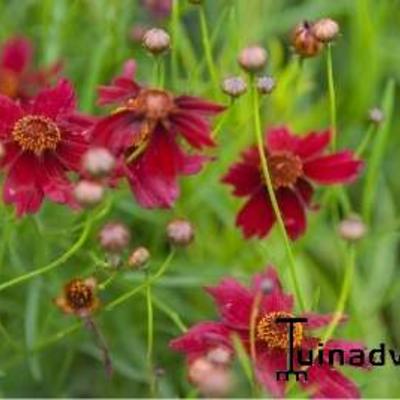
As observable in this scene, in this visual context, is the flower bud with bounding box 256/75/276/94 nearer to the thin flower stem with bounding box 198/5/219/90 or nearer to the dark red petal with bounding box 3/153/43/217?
the thin flower stem with bounding box 198/5/219/90

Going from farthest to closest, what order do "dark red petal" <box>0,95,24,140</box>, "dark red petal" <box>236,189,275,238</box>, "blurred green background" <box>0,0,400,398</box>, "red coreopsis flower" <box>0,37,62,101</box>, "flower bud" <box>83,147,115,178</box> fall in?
"red coreopsis flower" <box>0,37,62,101</box>
"blurred green background" <box>0,0,400,398</box>
"dark red petal" <box>236,189,275,238</box>
"dark red petal" <box>0,95,24,140</box>
"flower bud" <box>83,147,115,178</box>

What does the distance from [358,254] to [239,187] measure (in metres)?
0.43

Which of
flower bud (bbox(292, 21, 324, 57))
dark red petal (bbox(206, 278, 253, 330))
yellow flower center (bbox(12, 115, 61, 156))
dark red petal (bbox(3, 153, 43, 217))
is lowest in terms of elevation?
dark red petal (bbox(206, 278, 253, 330))

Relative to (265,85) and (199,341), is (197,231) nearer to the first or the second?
(265,85)

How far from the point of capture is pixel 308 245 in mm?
1790

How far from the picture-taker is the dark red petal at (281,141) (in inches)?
56.0

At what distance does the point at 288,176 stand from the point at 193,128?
10.5 inches

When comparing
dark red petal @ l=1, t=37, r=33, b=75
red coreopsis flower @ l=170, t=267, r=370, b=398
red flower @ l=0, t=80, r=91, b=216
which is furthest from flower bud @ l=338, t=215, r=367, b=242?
dark red petal @ l=1, t=37, r=33, b=75

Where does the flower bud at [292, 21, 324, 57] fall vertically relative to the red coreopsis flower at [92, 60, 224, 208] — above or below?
above

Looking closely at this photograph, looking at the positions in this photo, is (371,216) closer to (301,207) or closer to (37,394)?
(301,207)

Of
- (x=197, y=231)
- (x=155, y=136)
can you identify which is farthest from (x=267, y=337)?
(x=197, y=231)

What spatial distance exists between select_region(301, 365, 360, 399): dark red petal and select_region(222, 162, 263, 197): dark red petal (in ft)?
1.00

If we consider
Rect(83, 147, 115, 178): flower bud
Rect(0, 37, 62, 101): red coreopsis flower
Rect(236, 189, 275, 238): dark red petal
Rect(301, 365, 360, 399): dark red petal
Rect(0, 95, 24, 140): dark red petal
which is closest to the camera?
Rect(83, 147, 115, 178): flower bud

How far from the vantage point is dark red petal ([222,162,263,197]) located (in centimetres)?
137
